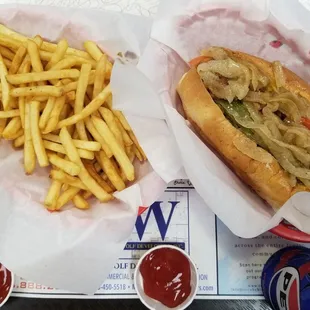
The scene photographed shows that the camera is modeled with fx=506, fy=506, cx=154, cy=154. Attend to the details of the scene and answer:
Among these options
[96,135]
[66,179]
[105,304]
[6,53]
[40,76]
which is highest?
[6,53]

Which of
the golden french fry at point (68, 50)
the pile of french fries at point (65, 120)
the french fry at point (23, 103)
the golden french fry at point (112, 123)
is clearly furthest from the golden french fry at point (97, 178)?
the golden french fry at point (68, 50)

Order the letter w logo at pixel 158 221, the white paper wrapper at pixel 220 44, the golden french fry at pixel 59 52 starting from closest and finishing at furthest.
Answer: the white paper wrapper at pixel 220 44 < the golden french fry at pixel 59 52 < the letter w logo at pixel 158 221

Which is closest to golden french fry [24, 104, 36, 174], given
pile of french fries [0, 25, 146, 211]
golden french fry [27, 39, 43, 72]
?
pile of french fries [0, 25, 146, 211]

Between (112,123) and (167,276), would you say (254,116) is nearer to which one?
(112,123)

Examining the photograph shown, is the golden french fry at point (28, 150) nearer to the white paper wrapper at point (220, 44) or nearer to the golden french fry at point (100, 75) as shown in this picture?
the golden french fry at point (100, 75)

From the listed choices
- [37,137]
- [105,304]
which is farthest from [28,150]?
[105,304]

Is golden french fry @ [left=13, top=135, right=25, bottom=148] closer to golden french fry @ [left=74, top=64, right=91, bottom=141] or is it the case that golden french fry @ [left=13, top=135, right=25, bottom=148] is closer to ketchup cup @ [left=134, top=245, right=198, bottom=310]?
golden french fry @ [left=74, top=64, right=91, bottom=141]
